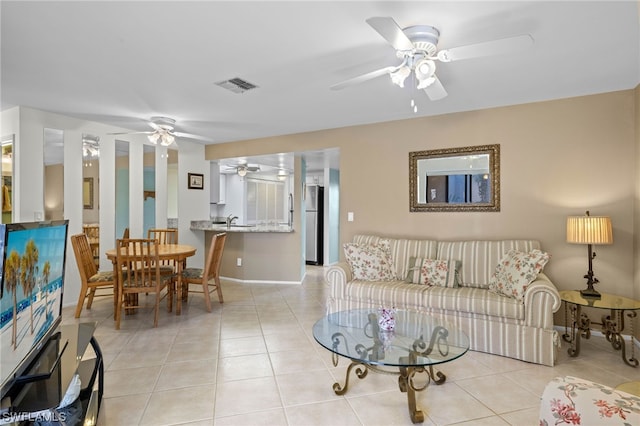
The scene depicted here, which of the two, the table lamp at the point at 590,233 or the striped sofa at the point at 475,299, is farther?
the table lamp at the point at 590,233

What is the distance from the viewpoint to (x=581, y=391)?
1.18 meters

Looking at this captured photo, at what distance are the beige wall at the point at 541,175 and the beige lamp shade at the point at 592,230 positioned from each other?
0.40m

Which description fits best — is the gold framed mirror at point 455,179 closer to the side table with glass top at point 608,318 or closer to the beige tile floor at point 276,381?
the side table with glass top at point 608,318

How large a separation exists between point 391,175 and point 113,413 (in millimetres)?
3447

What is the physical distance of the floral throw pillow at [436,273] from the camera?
3.26 metres

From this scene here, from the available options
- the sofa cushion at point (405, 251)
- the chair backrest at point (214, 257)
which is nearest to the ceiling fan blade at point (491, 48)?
the sofa cushion at point (405, 251)

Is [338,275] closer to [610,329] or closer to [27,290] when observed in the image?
[610,329]

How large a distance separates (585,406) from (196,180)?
220 inches

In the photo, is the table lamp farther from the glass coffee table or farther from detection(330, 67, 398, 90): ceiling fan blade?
detection(330, 67, 398, 90): ceiling fan blade

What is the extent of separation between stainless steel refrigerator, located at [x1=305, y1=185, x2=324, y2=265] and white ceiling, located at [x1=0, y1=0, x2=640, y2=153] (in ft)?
11.8

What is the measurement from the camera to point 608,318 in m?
2.79

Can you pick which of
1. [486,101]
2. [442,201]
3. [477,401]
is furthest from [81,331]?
[486,101]

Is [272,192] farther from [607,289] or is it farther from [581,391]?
[581,391]

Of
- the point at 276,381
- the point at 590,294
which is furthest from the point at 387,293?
the point at 590,294
